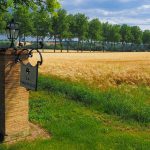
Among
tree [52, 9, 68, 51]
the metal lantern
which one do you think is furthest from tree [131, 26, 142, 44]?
the metal lantern

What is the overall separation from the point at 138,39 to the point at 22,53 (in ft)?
377

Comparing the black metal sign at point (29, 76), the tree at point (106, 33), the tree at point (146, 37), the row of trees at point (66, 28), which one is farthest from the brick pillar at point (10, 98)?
the tree at point (146, 37)

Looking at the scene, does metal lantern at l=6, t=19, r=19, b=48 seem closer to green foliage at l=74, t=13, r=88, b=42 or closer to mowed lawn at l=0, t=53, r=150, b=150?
mowed lawn at l=0, t=53, r=150, b=150

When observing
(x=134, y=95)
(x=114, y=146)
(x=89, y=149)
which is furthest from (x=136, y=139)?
(x=134, y=95)

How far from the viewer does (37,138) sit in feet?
39.7

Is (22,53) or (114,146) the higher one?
(22,53)

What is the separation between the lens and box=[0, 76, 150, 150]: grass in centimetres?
1184

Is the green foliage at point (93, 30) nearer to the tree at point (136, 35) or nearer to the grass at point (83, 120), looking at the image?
the tree at point (136, 35)

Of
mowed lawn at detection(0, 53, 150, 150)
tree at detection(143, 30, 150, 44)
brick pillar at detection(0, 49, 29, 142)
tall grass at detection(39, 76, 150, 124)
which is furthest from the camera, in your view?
tree at detection(143, 30, 150, 44)

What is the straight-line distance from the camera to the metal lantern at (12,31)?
38.8 feet

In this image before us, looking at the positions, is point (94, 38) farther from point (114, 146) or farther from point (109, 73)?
point (114, 146)

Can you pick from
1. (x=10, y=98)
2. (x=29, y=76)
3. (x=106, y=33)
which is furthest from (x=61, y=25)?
(x=29, y=76)

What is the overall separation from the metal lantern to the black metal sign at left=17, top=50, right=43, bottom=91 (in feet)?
2.50

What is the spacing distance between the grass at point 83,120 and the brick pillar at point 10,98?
1.96 ft
